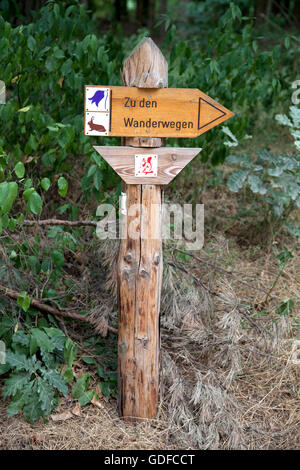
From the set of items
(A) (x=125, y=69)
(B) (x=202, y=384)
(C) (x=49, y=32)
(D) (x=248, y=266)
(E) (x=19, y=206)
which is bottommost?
(B) (x=202, y=384)

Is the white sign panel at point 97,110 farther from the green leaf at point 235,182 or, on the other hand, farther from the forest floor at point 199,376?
the green leaf at point 235,182

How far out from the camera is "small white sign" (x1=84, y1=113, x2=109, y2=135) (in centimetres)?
241

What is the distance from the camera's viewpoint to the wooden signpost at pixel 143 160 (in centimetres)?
239

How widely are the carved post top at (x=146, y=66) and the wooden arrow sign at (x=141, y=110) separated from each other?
31 mm

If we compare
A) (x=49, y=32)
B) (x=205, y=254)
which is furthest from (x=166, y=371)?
(x=49, y=32)

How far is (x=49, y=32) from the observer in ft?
11.8

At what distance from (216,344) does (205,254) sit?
120 cm

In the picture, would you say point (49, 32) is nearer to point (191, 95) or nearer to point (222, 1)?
point (191, 95)

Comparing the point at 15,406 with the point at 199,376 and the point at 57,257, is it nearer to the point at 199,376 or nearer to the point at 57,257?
the point at 57,257

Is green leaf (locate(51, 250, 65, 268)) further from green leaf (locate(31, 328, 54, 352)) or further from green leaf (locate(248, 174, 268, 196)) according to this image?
green leaf (locate(248, 174, 268, 196))

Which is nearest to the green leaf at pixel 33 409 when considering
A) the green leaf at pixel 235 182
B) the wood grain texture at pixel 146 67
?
the wood grain texture at pixel 146 67

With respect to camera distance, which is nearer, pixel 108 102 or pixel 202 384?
pixel 108 102

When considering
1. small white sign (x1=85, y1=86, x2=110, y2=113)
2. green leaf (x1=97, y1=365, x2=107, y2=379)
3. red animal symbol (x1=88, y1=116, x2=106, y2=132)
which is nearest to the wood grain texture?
small white sign (x1=85, y1=86, x2=110, y2=113)
